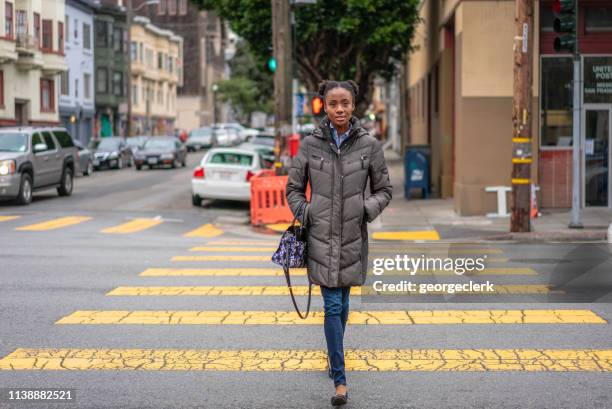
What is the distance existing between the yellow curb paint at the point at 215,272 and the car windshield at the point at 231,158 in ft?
37.9

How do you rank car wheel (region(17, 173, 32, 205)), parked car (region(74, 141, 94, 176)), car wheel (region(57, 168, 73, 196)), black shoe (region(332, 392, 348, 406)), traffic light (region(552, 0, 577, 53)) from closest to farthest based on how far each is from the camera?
black shoe (region(332, 392, 348, 406))
traffic light (region(552, 0, 577, 53))
car wheel (region(17, 173, 32, 205))
car wheel (region(57, 168, 73, 196))
parked car (region(74, 141, 94, 176))

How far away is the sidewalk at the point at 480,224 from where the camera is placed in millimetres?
15758

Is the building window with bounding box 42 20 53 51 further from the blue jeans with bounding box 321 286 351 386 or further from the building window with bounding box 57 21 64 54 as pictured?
the blue jeans with bounding box 321 286 351 386

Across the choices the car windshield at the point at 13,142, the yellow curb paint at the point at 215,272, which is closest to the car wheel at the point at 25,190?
the car windshield at the point at 13,142

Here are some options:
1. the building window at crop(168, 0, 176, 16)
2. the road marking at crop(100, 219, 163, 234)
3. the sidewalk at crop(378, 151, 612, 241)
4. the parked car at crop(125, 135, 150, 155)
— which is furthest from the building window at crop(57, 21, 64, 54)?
the building window at crop(168, 0, 176, 16)

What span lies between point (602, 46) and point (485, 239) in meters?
6.43

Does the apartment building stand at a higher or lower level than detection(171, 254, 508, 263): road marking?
higher

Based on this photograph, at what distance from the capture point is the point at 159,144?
45.4 metres

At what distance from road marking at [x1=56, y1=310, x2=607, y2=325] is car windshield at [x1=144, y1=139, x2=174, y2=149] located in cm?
3632

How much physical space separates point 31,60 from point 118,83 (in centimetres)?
2339

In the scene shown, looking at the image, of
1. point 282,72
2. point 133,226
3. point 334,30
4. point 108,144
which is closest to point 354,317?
point 133,226

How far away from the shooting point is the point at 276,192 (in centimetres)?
1958

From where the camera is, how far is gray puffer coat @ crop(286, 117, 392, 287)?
6.09 metres

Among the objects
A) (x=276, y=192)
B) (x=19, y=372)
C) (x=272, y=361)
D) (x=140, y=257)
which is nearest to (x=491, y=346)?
(x=272, y=361)
